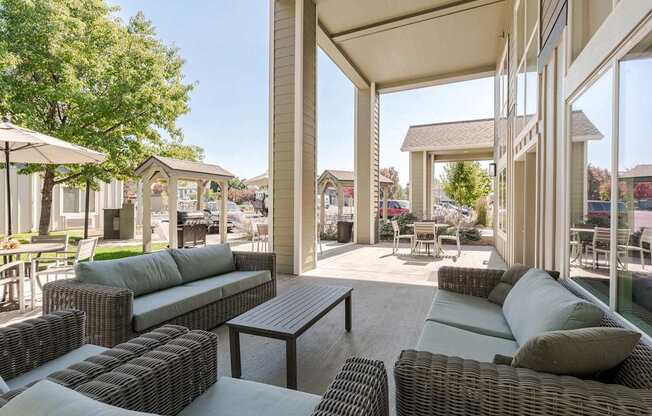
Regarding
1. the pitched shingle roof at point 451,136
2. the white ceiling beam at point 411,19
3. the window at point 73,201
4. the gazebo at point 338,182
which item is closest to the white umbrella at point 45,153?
the white ceiling beam at point 411,19

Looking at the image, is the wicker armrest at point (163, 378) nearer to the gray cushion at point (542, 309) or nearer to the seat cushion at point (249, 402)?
the seat cushion at point (249, 402)

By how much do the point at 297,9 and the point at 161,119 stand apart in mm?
5194

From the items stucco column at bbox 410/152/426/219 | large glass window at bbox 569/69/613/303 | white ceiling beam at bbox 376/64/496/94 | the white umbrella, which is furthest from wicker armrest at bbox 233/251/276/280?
stucco column at bbox 410/152/426/219

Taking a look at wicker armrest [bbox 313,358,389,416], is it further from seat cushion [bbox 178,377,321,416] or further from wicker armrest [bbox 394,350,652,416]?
seat cushion [bbox 178,377,321,416]

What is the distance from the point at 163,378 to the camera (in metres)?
1.39

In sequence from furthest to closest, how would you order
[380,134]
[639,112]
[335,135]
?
1. [335,135]
2. [380,134]
3. [639,112]

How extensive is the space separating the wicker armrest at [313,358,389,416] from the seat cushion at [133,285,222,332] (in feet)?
6.80

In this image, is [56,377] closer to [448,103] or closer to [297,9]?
[297,9]

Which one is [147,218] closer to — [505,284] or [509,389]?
[505,284]

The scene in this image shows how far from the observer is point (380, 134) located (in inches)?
435

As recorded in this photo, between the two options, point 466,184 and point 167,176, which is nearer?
point 167,176

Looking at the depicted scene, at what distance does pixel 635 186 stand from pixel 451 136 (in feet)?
41.7

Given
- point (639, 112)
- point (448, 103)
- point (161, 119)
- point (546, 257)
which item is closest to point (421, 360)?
point (639, 112)

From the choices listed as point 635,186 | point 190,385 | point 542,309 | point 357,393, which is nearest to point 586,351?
point 542,309
